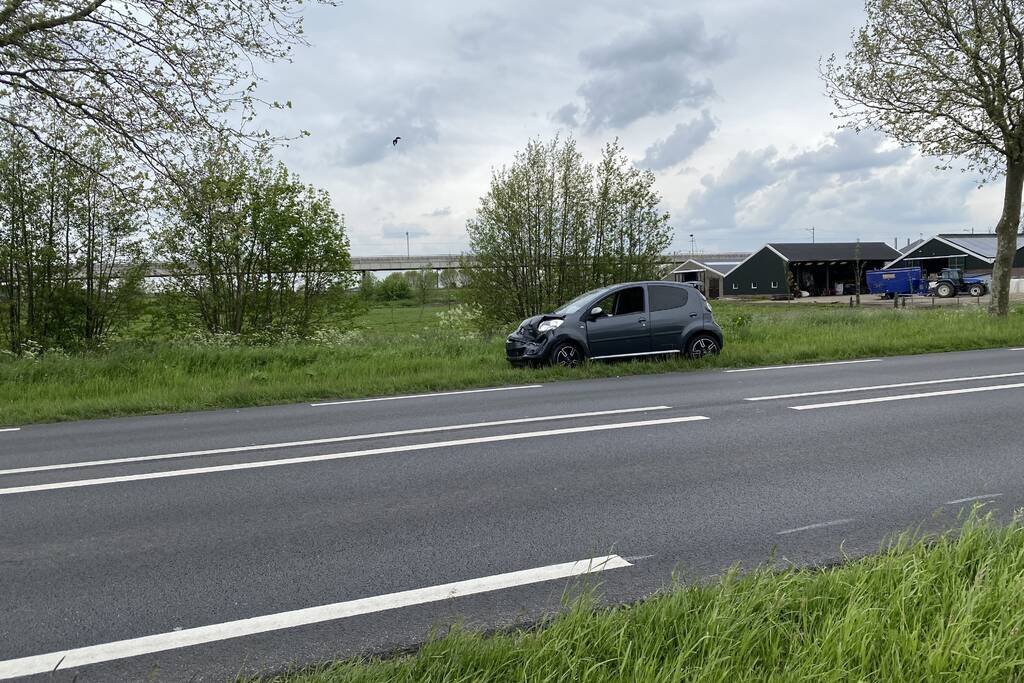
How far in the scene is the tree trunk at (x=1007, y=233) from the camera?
2041 centimetres

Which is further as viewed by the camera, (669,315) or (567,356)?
(669,315)

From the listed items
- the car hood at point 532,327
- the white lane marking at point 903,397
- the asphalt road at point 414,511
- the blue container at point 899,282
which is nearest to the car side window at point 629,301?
the car hood at point 532,327

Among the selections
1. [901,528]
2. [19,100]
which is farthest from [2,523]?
[19,100]

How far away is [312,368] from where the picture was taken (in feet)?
44.1

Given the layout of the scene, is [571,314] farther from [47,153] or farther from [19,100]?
[47,153]

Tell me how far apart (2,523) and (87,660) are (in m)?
2.47

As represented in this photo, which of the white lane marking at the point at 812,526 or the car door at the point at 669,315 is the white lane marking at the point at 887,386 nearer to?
the car door at the point at 669,315

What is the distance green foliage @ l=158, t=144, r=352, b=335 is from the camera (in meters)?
20.1

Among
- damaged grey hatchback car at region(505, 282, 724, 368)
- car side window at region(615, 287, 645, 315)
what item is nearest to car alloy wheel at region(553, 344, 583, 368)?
damaged grey hatchback car at region(505, 282, 724, 368)

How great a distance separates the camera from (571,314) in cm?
1319

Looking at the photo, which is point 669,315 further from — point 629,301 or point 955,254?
point 955,254

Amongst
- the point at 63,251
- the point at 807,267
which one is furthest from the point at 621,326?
the point at 807,267

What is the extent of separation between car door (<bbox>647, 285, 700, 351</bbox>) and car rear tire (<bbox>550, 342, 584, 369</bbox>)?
144 cm

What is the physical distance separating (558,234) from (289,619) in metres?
20.8
